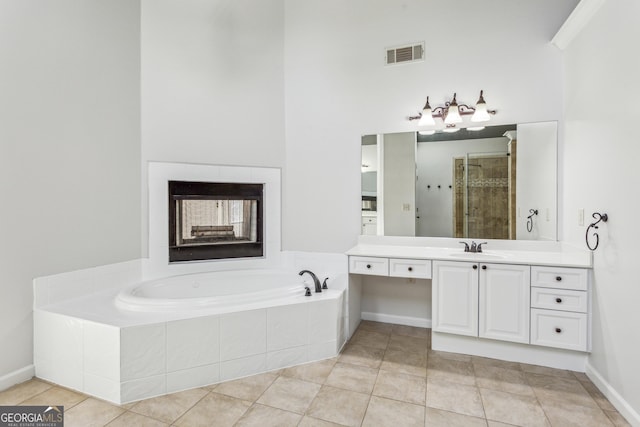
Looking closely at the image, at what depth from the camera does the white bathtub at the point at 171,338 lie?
1907 mm

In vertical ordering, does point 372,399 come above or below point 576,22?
below

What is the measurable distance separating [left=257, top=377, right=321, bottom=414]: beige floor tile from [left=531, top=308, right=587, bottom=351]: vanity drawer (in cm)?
152

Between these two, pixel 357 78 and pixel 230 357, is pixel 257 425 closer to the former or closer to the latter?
pixel 230 357

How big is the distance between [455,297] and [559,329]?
65 centimetres

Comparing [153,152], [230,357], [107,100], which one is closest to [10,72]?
[107,100]

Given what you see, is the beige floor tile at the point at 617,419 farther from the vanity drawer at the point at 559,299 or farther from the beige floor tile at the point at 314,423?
the beige floor tile at the point at 314,423

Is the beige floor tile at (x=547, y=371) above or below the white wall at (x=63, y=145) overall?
below

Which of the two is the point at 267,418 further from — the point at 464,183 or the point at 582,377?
the point at 464,183

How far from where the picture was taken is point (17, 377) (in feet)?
6.81

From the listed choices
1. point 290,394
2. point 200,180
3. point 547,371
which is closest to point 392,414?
point 290,394

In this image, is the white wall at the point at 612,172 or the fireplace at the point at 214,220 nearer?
the white wall at the point at 612,172

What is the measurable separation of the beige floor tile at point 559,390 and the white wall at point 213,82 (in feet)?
8.83

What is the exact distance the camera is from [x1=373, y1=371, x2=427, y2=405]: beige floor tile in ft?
6.49

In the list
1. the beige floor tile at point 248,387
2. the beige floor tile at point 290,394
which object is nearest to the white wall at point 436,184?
the beige floor tile at point 290,394
